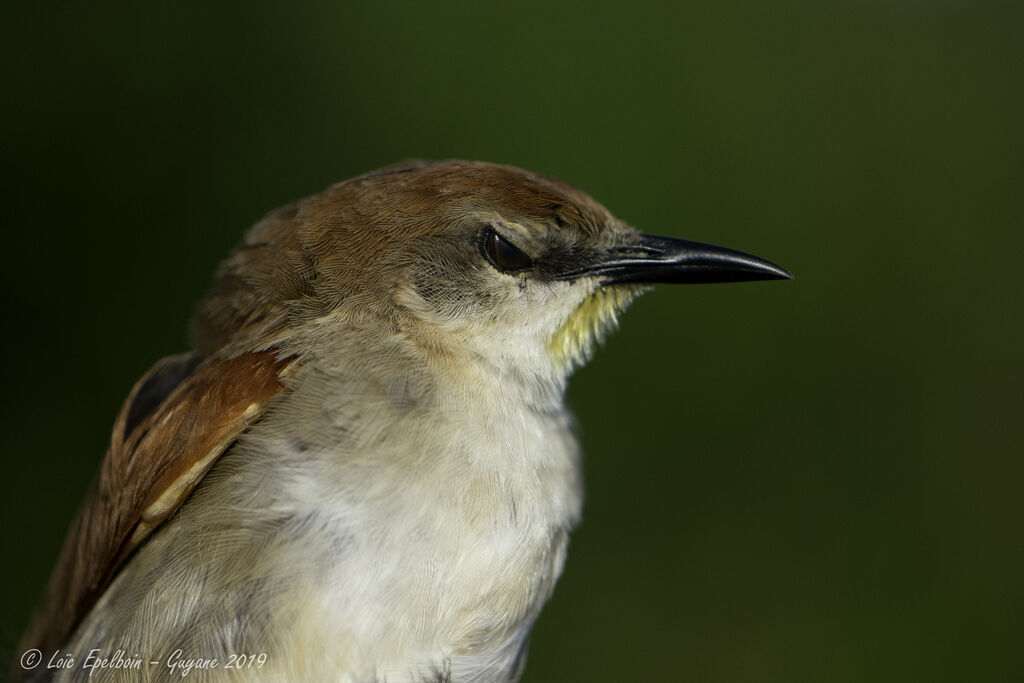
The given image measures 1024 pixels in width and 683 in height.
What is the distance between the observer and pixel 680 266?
103 inches

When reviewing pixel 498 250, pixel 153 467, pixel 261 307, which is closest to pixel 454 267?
pixel 498 250

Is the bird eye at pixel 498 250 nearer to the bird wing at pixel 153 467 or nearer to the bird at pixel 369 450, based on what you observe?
the bird at pixel 369 450

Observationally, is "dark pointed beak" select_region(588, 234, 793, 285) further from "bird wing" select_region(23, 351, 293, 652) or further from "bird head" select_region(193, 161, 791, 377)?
"bird wing" select_region(23, 351, 293, 652)

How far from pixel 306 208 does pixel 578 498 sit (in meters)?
1.17

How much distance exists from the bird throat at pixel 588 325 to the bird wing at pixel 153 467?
75cm

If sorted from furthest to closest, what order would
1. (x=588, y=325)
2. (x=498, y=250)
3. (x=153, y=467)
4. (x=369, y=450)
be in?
1. (x=588, y=325)
2. (x=498, y=250)
3. (x=153, y=467)
4. (x=369, y=450)

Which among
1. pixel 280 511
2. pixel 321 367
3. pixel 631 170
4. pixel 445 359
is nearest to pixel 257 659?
pixel 280 511

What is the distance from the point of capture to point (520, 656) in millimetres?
2662

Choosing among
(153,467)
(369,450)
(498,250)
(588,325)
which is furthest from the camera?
(588,325)

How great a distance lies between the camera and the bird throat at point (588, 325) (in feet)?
8.16

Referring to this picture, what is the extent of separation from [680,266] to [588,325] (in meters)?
0.33

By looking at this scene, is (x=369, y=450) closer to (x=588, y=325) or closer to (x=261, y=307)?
(x=261, y=307)

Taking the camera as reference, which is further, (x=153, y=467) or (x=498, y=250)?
(x=498, y=250)

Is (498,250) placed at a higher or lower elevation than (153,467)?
higher
